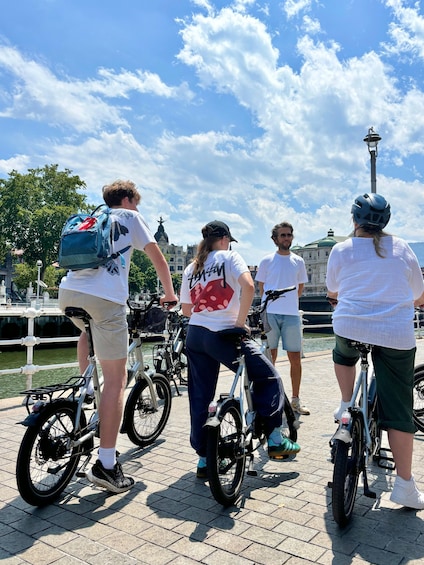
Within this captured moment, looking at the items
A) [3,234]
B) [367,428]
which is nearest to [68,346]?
[367,428]

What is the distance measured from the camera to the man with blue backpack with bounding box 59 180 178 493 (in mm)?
3098

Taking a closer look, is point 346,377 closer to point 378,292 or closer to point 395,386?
point 395,386

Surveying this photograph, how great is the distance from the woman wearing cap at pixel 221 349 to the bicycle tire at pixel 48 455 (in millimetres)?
825

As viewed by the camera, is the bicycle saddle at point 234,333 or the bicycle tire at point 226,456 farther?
the bicycle saddle at point 234,333

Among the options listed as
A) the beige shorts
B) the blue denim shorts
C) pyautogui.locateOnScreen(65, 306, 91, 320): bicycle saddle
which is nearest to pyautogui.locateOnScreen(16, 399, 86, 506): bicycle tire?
the beige shorts

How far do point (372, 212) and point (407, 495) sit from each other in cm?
167

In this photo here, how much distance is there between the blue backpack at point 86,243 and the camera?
118 inches

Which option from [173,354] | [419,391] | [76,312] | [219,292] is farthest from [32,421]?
[173,354]

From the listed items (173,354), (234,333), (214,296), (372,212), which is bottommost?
(173,354)

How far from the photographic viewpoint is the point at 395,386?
9.30ft

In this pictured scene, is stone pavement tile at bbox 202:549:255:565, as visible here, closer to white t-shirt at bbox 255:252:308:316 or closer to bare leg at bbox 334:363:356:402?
bare leg at bbox 334:363:356:402

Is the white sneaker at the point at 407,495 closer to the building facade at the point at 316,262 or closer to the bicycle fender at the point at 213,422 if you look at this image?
the bicycle fender at the point at 213,422

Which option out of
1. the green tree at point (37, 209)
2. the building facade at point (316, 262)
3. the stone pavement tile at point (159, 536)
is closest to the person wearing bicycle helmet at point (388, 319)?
the stone pavement tile at point (159, 536)

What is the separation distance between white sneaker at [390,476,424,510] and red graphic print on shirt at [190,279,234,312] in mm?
1519
